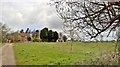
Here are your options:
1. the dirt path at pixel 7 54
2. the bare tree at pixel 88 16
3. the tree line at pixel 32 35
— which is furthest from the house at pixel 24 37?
the bare tree at pixel 88 16

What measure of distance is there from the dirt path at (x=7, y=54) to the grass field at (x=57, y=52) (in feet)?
0.12

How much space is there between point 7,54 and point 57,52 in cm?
38

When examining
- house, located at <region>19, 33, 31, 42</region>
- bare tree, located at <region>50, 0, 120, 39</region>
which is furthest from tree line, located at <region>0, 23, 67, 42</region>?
bare tree, located at <region>50, 0, 120, 39</region>

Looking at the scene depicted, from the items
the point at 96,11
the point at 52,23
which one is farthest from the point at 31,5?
the point at 96,11

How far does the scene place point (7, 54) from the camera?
6.42 ft

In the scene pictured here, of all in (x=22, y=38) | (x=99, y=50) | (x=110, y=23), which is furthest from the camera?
(x=99, y=50)

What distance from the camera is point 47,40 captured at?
174cm

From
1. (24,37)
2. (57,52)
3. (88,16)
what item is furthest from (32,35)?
(88,16)

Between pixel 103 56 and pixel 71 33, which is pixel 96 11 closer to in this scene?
pixel 71 33

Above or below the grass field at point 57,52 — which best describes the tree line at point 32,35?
above

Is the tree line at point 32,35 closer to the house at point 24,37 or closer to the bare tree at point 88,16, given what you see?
the house at point 24,37

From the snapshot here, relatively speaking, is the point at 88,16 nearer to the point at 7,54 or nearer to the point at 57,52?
the point at 57,52

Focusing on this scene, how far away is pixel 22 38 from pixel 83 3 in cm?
50

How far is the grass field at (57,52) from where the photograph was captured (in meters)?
A: 1.86
